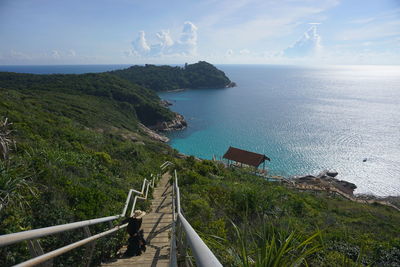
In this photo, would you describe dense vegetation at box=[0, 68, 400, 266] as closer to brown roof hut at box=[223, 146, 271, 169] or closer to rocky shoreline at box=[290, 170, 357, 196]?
rocky shoreline at box=[290, 170, 357, 196]

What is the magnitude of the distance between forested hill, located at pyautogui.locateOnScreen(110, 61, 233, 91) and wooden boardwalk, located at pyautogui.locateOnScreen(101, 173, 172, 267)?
5084 inches

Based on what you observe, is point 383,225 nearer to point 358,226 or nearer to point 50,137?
point 358,226

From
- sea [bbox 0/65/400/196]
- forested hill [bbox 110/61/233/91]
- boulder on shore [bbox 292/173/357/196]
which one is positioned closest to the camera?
boulder on shore [bbox 292/173/357/196]

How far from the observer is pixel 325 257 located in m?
5.60

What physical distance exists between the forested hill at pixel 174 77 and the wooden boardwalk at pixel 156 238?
129138 millimetres

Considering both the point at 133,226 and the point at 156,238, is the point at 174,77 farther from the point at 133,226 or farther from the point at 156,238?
the point at 133,226

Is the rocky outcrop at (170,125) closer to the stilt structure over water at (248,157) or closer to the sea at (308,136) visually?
the sea at (308,136)

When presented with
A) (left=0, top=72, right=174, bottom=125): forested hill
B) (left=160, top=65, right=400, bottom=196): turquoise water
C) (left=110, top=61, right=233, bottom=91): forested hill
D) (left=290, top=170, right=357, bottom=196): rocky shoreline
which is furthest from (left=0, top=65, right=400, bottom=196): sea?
(left=110, top=61, right=233, bottom=91): forested hill

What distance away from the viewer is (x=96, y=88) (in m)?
74.9

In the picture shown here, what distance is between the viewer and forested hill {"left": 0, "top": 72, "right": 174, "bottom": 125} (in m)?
68.5

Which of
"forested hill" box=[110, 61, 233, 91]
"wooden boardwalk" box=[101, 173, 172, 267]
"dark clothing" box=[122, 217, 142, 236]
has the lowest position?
"wooden boardwalk" box=[101, 173, 172, 267]

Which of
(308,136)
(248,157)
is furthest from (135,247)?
(308,136)

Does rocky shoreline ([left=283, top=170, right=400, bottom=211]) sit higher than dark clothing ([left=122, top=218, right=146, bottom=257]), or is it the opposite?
dark clothing ([left=122, top=218, right=146, bottom=257])

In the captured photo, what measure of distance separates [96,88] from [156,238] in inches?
3045
